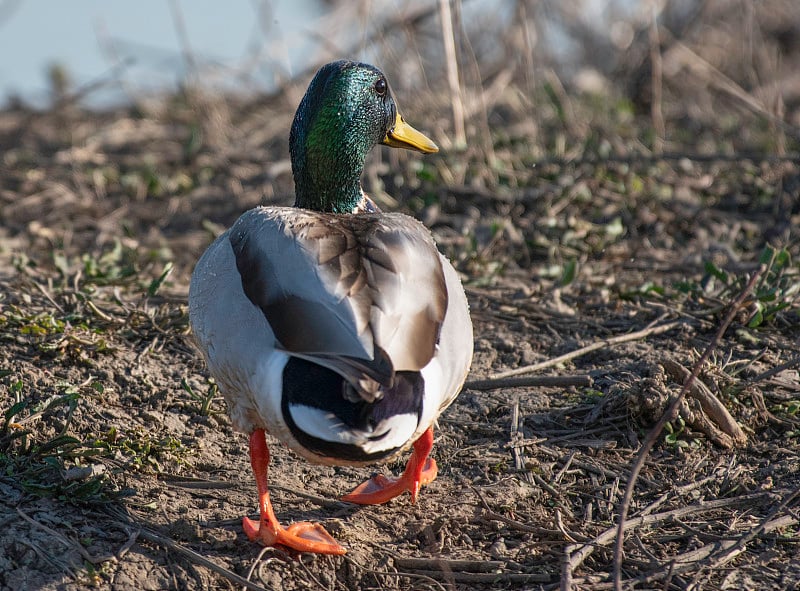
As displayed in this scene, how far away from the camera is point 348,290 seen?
8.78 feet

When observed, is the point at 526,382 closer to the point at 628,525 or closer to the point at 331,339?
the point at 628,525

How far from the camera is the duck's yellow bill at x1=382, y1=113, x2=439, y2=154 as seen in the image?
406 centimetres

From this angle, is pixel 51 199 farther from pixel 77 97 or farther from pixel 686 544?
A: pixel 686 544

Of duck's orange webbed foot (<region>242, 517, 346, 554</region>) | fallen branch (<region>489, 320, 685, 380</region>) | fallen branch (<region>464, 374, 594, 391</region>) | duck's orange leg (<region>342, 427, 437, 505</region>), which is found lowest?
fallen branch (<region>489, 320, 685, 380</region>)

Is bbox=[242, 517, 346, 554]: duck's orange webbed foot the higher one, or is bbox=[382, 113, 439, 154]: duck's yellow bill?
bbox=[382, 113, 439, 154]: duck's yellow bill

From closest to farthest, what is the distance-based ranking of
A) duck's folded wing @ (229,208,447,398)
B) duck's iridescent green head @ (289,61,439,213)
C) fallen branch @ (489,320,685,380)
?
duck's folded wing @ (229,208,447,398), duck's iridescent green head @ (289,61,439,213), fallen branch @ (489,320,685,380)

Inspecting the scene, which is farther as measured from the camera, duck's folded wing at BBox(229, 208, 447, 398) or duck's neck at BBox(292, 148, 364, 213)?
duck's neck at BBox(292, 148, 364, 213)

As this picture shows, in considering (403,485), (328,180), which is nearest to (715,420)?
(403,485)

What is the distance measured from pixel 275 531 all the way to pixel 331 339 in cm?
75

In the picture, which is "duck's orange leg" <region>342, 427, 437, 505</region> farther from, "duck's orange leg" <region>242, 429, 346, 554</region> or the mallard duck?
"duck's orange leg" <region>242, 429, 346, 554</region>

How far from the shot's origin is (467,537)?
3.18 m

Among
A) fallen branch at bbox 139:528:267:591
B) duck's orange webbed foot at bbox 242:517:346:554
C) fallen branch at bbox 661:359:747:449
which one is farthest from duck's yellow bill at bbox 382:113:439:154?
fallen branch at bbox 139:528:267:591

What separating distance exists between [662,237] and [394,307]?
3.17 metres

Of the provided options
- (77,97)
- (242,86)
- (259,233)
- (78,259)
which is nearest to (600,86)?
(242,86)
